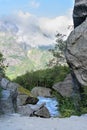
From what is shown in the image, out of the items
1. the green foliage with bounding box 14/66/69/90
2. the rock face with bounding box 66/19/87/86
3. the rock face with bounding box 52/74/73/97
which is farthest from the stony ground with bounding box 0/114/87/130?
the green foliage with bounding box 14/66/69/90

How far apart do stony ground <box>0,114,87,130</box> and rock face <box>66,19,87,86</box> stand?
3.09 metres

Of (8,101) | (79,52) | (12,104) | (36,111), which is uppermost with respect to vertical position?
(79,52)

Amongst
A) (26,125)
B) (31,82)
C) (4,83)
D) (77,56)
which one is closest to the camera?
(26,125)

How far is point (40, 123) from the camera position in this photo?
373 inches

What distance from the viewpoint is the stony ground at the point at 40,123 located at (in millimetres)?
8859

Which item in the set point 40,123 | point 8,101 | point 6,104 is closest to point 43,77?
point 8,101

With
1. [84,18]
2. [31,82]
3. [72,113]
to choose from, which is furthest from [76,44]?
[31,82]

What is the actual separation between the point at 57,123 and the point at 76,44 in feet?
14.3

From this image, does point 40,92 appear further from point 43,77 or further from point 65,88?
point 65,88

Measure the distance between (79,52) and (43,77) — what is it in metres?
11.6

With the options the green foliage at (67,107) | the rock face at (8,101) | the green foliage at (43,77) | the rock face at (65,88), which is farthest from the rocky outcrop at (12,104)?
the green foliage at (43,77)

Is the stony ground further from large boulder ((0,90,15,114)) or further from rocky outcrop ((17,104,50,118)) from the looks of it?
rocky outcrop ((17,104,50,118))

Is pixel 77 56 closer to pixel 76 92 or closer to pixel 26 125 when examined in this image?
pixel 76 92

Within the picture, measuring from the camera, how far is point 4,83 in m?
14.0
